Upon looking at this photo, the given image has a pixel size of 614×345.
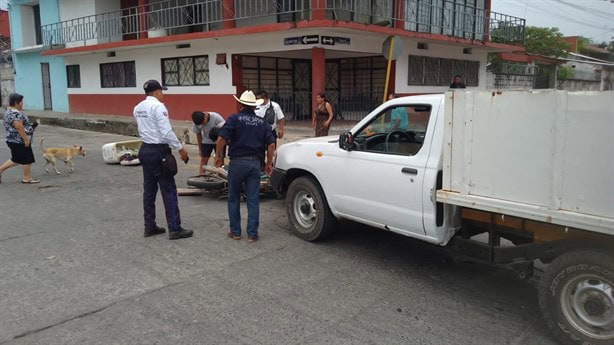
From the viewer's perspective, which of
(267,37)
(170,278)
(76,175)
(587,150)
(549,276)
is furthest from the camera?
(267,37)

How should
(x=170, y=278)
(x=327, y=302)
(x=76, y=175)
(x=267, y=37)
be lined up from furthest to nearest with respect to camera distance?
(x=267, y=37) → (x=76, y=175) → (x=170, y=278) → (x=327, y=302)

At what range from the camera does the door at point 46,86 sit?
1059 inches

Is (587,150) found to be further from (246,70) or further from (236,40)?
(246,70)

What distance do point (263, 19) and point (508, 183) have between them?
15.3m

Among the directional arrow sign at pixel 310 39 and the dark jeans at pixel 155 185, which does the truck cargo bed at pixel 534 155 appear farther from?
the directional arrow sign at pixel 310 39

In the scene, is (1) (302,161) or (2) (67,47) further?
(2) (67,47)

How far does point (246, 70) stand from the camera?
1870 cm

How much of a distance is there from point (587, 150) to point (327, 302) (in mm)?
2239

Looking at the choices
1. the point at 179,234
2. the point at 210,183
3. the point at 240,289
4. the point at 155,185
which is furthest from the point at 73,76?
the point at 240,289

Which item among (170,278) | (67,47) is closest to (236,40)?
(67,47)

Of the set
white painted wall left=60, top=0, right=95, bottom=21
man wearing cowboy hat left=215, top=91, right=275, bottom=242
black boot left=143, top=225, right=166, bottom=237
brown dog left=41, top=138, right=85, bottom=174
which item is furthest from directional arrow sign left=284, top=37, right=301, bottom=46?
white painted wall left=60, top=0, right=95, bottom=21

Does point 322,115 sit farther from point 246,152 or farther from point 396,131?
point 396,131

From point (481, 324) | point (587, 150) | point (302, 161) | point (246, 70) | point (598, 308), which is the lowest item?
point (481, 324)

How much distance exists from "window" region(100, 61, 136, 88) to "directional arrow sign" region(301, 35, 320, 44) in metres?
9.37
